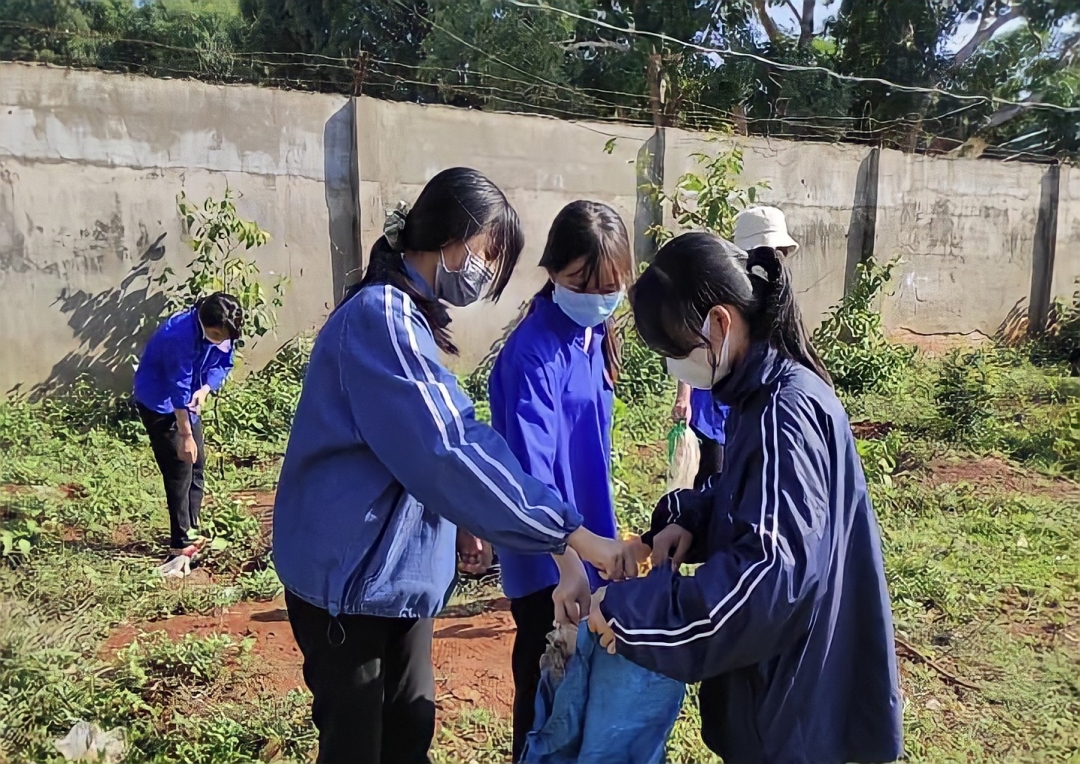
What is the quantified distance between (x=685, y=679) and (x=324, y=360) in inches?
29.1

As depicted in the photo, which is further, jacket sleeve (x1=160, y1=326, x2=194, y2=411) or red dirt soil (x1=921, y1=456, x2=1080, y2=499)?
red dirt soil (x1=921, y1=456, x2=1080, y2=499)

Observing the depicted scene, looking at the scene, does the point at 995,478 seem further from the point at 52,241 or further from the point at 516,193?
the point at 52,241

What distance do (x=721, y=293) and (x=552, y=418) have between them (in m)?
0.62

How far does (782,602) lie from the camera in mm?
1129

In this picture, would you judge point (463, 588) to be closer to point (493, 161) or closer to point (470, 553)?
point (470, 553)

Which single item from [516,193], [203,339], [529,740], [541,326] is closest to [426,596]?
[529,740]

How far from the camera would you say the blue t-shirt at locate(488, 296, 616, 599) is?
1.78m

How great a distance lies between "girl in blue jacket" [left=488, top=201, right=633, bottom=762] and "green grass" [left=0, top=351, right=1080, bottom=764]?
2.19 ft

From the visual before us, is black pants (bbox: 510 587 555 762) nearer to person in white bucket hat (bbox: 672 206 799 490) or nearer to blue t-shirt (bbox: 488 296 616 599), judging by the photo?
blue t-shirt (bbox: 488 296 616 599)

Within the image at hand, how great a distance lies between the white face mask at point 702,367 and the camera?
131 cm

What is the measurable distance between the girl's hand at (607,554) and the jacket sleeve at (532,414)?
31 cm

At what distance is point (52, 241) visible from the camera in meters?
4.57

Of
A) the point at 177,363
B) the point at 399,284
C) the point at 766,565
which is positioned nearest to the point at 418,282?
the point at 399,284

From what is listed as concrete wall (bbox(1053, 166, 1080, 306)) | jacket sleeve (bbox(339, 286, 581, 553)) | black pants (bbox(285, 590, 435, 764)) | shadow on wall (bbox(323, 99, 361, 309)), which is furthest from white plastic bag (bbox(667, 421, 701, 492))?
shadow on wall (bbox(323, 99, 361, 309))
